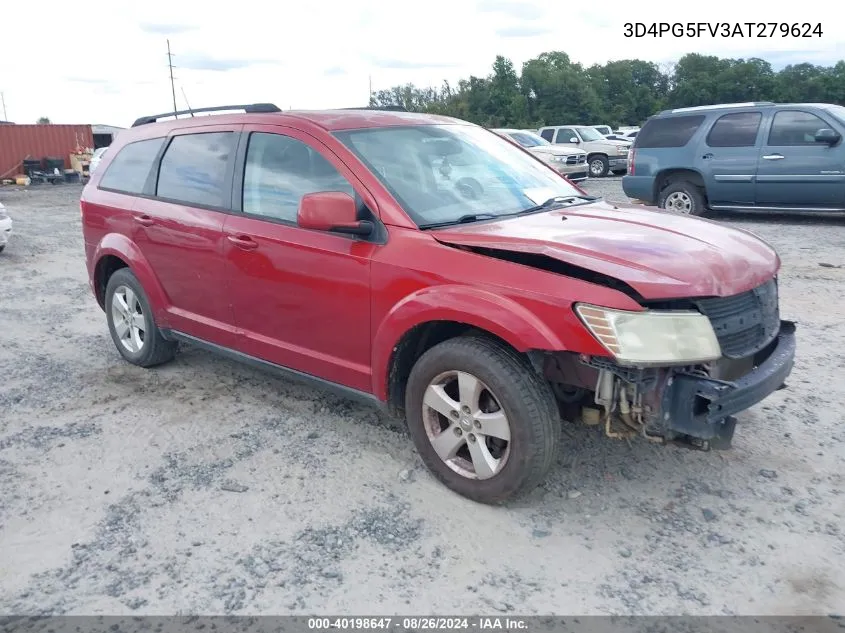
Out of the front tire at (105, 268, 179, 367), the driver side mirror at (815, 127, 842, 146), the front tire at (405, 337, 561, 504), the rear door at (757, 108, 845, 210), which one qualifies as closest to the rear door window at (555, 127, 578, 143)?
the rear door at (757, 108, 845, 210)

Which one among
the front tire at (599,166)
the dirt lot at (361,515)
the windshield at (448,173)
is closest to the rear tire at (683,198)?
the dirt lot at (361,515)

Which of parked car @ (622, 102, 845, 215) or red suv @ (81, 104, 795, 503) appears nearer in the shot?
red suv @ (81, 104, 795, 503)

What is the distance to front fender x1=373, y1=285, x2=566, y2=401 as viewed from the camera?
3.05 meters

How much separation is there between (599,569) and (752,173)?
9.58m

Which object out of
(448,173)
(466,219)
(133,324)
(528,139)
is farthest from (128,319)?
(528,139)

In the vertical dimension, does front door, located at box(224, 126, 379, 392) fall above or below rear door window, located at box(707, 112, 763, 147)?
below

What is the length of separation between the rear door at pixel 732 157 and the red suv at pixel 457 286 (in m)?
7.53

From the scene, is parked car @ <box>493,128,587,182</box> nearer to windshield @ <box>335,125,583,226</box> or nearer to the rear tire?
the rear tire

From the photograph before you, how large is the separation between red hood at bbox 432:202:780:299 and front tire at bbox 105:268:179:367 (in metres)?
2.67

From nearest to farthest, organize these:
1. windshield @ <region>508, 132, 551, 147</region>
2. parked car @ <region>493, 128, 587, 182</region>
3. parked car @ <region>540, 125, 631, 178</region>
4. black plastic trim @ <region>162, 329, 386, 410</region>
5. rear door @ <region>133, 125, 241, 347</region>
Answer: black plastic trim @ <region>162, 329, 386, 410</region> → rear door @ <region>133, 125, 241, 347</region> → parked car @ <region>493, 128, 587, 182</region> → windshield @ <region>508, 132, 551, 147</region> → parked car @ <region>540, 125, 631, 178</region>

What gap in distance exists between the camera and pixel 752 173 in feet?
36.1

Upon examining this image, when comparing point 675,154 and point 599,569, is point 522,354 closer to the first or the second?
point 599,569

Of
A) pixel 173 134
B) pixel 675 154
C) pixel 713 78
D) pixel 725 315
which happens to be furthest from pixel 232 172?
pixel 713 78

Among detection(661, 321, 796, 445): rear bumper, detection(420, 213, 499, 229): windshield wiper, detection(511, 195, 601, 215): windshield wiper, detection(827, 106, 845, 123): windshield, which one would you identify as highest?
detection(827, 106, 845, 123): windshield
